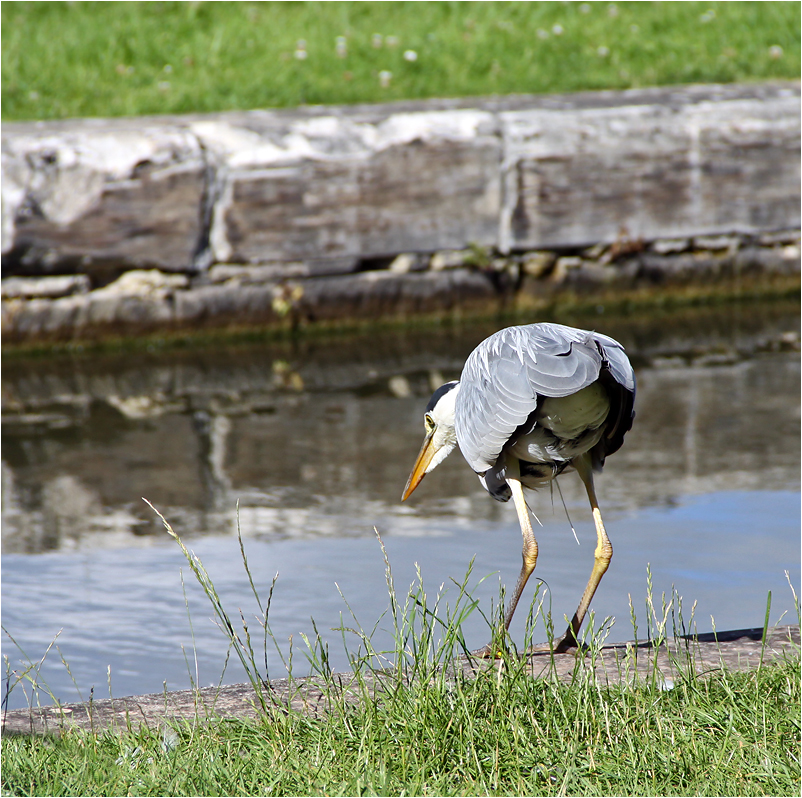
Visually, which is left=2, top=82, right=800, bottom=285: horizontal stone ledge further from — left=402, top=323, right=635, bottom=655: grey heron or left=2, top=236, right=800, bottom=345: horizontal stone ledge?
left=402, top=323, right=635, bottom=655: grey heron

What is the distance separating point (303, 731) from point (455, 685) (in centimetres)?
34

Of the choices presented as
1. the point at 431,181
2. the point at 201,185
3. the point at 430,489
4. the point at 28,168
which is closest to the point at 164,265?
the point at 201,185

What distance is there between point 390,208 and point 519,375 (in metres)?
4.12

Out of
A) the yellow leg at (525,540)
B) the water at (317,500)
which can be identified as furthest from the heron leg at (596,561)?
the water at (317,500)

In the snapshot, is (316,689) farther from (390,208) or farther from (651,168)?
(651,168)

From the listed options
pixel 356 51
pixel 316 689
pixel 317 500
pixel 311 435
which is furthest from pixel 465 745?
pixel 356 51

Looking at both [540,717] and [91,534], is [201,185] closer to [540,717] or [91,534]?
[91,534]

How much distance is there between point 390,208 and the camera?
6.54m

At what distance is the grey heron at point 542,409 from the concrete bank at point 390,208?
3691 millimetres

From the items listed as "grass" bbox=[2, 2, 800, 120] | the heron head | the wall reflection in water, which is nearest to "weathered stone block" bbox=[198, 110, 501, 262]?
the wall reflection in water

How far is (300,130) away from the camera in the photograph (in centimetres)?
639

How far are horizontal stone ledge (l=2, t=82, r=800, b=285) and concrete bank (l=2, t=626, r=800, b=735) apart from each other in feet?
13.1

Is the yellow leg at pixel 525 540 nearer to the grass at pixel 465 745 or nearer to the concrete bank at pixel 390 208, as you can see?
the grass at pixel 465 745

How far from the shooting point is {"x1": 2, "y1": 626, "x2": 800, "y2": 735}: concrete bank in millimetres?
2463
